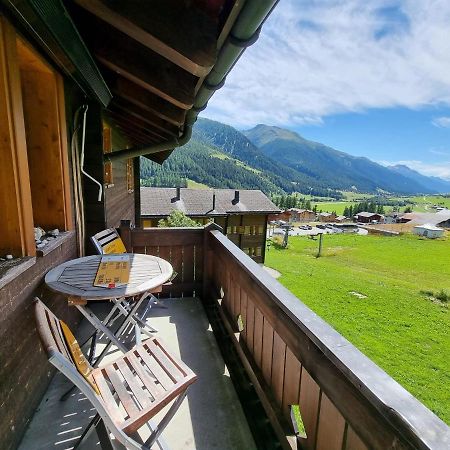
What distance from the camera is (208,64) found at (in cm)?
158

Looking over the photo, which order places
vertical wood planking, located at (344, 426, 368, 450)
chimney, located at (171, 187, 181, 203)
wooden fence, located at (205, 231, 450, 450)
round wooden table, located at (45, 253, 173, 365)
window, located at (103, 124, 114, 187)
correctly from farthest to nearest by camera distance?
chimney, located at (171, 187, 181, 203)
window, located at (103, 124, 114, 187)
round wooden table, located at (45, 253, 173, 365)
vertical wood planking, located at (344, 426, 368, 450)
wooden fence, located at (205, 231, 450, 450)

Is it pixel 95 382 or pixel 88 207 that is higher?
pixel 88 207

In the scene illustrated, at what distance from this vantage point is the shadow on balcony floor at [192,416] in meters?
1.76

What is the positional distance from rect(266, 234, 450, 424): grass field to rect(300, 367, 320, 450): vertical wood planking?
9.09 m

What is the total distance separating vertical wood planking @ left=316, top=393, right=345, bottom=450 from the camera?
1.08m

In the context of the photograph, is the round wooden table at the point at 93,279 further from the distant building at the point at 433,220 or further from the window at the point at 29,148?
the distant building at the point at 433,220

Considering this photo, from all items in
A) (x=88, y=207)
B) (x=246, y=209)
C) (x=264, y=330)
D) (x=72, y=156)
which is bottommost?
(x=246, y=209)

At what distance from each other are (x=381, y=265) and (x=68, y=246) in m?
32.6

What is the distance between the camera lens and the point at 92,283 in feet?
6.75

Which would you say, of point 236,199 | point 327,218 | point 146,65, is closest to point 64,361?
point 146,65

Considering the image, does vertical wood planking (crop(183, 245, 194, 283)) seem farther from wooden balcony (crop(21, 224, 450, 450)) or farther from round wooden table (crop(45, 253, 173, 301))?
round wooden table (crop(45, 253, 173, 301))

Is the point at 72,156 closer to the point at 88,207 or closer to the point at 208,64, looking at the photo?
the point at 88,207

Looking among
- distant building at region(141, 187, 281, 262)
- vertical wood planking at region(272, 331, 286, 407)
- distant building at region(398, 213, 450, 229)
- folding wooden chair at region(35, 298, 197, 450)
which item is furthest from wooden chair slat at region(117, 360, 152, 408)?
distant building at region(398, 213, 450, 229)

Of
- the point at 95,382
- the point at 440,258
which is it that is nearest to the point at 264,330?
the point at 95,382
